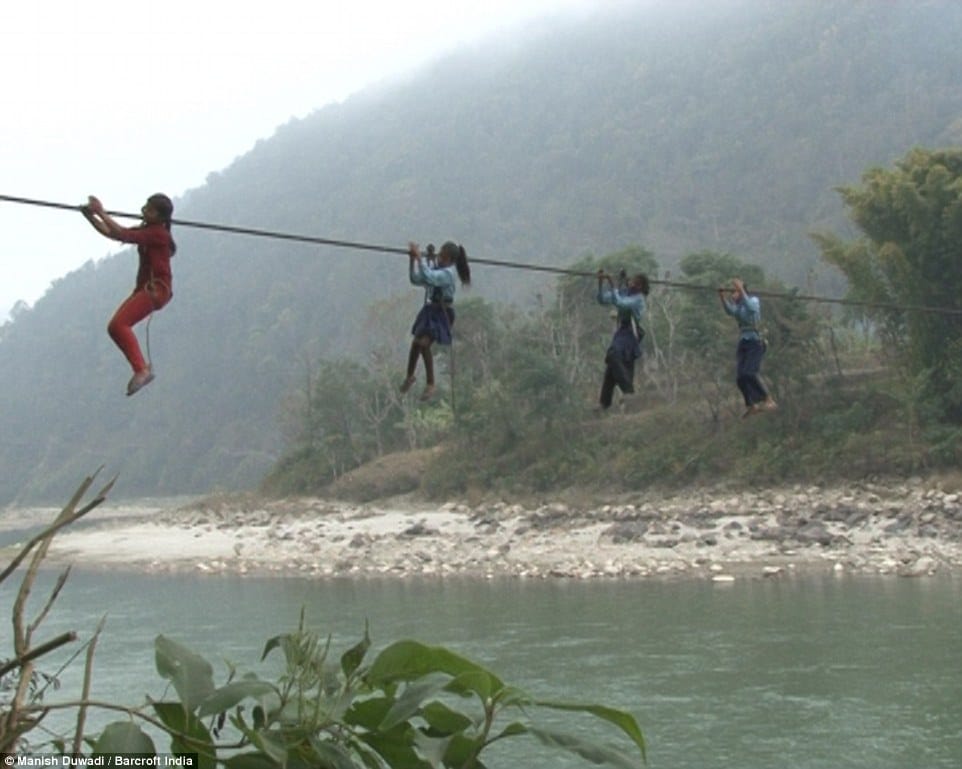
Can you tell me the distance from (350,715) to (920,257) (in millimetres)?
24564

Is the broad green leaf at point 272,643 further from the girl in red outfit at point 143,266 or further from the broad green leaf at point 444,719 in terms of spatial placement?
the girl in red outfit at point 143,266

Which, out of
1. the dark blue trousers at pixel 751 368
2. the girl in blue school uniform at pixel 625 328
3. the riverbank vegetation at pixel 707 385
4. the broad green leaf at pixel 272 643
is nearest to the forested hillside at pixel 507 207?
the riverbank vegetation at pixel 707 385

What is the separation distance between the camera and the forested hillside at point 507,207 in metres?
65.8

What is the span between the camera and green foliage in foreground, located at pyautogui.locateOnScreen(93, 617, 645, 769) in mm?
950

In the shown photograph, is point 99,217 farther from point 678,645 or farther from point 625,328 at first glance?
point 678,645

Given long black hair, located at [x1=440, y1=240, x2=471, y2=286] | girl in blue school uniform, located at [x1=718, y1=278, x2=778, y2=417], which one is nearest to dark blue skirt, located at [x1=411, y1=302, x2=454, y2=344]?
long black hair, located at [x1=440, y1=240, x2=471, y2=286]

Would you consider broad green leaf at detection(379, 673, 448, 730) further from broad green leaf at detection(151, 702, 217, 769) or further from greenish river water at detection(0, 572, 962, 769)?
greenish river water at detection(0, 572, 962, 769)

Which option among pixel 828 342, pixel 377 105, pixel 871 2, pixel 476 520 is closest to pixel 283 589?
pixel 476 520

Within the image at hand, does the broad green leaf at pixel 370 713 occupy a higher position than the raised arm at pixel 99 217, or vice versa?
the raised arm at pixel 99 217

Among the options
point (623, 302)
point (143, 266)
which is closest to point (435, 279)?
point (623, 302)

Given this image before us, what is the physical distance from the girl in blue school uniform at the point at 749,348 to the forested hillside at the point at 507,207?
44736mm

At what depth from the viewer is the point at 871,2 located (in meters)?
79.6

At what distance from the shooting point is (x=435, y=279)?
4.64 meters

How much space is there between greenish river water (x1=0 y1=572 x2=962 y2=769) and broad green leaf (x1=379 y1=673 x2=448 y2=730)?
8683 mm
